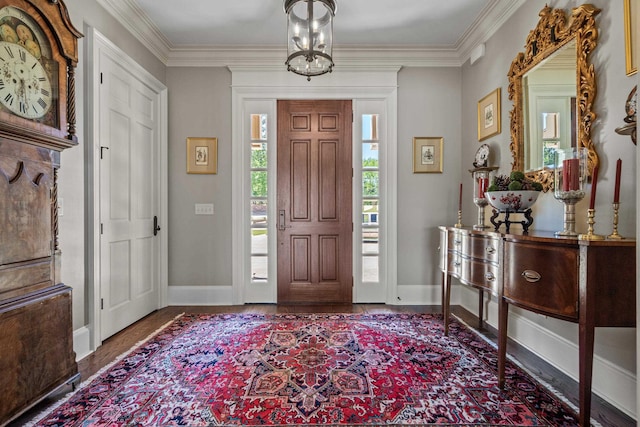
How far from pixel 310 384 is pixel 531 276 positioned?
139cm

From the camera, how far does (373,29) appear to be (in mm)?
3139

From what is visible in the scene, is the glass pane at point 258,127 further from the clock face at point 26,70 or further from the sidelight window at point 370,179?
the clock face at point 26,70

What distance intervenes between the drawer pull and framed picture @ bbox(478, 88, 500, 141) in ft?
5.47

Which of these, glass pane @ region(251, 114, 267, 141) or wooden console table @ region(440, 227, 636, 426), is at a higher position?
glass pane @ region(251, 114, 267, 141)

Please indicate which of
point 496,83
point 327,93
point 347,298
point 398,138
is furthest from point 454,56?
point 347,298

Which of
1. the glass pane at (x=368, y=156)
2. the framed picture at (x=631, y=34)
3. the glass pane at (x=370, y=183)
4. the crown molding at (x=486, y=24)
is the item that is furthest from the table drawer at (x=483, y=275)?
the crown molding at (x=486, y=24)

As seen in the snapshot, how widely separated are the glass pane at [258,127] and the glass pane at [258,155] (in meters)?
0.08

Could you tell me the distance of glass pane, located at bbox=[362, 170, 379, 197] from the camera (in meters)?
3.58

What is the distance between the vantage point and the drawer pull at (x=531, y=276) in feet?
5.25

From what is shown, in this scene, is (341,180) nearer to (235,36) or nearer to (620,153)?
(235,36)

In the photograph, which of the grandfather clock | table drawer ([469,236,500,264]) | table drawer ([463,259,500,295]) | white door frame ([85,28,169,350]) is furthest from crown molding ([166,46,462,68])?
table drawer ([463,259,500,295])

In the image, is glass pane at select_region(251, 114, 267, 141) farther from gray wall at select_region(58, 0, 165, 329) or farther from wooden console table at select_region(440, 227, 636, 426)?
wooden console table at select_region(440, 227, 636, 426)

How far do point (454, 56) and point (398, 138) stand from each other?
43.8 inches

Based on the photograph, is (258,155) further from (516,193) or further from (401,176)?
(516,193)
